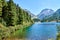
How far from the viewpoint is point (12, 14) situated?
236ft

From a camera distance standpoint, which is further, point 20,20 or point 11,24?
point 20,20

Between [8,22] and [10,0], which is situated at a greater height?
[10,0]

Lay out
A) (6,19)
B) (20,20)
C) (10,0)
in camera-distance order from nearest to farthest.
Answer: (6,19)
(10,0)
(20,20)

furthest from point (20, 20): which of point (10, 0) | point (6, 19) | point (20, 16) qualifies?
point (6, 19)

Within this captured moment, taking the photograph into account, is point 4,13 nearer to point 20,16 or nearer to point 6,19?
point 6,19

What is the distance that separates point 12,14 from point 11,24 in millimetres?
4334

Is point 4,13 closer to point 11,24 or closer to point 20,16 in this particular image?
point 11,24

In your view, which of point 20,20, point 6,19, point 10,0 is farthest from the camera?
point 20,20

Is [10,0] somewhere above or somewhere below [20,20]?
above

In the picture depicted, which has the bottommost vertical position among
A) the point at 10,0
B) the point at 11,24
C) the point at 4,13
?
the point at 11,24

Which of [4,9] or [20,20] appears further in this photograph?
[20,20]

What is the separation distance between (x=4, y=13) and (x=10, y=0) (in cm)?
920

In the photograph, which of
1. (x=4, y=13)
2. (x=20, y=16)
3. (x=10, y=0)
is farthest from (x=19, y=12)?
(x=4, y=13)

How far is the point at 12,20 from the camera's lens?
7100 centimetres
